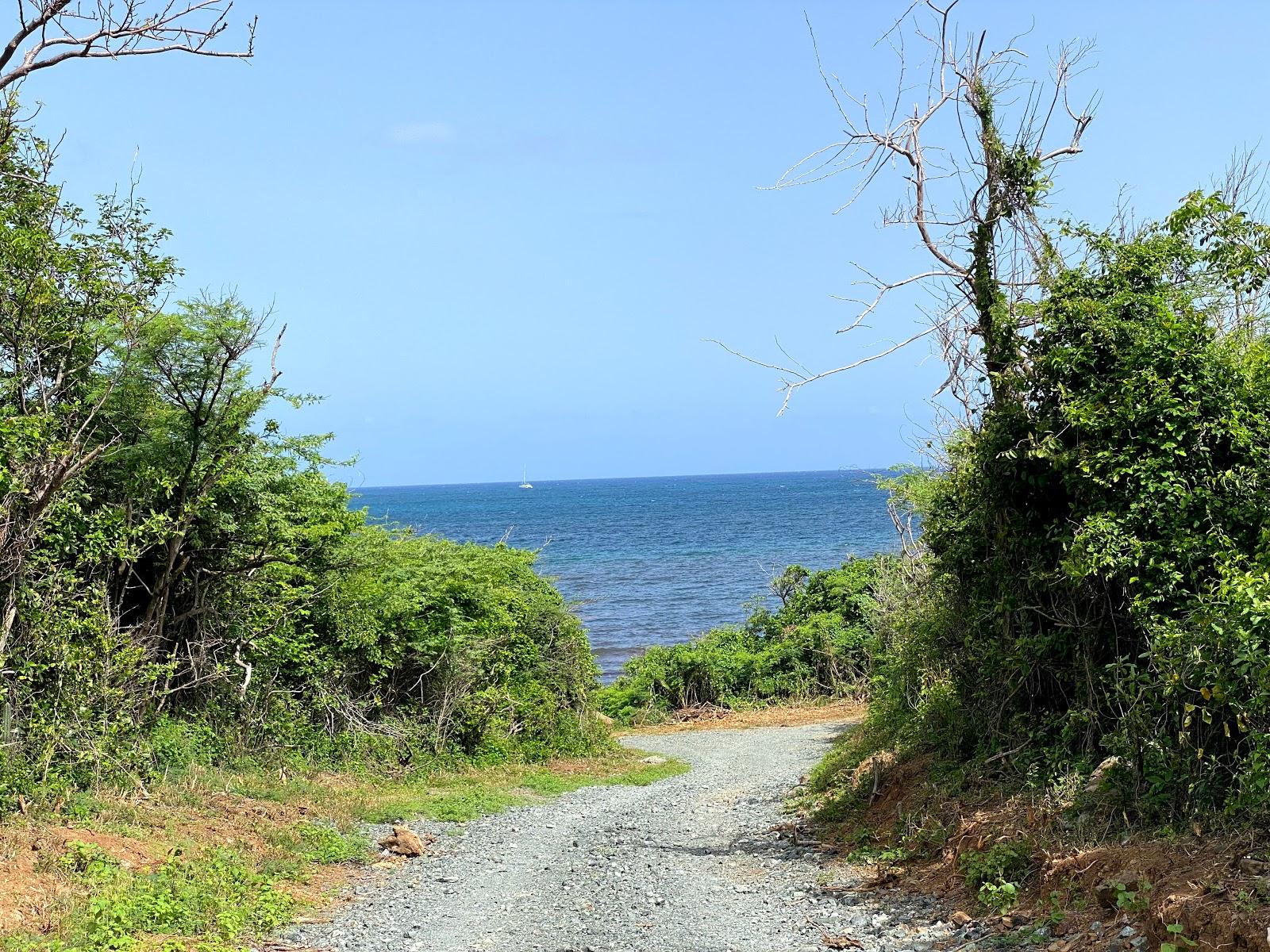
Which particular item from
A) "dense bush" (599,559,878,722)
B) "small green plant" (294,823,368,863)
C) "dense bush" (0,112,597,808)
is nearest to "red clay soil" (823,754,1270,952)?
"small green plant" (294,823,368,863)

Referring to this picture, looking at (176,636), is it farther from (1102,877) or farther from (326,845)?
(1102,877)

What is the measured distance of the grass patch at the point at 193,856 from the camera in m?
7.60

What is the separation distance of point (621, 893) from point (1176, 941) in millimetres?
4957

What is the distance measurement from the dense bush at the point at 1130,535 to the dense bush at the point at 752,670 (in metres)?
17.1

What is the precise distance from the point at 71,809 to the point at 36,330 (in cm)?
453

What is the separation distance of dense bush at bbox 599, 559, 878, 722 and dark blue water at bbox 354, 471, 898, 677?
120 inches

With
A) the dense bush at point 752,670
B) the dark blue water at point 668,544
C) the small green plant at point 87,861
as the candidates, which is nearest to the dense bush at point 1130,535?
the small green plant at point 87,861

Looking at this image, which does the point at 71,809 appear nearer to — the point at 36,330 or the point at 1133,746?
the point at 36,330

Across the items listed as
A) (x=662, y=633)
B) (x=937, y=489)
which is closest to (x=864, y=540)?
(x=662, y=633)

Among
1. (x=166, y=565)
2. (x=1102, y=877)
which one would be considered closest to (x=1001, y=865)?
(x=1102, y=877)

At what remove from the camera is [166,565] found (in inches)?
Answer: 483

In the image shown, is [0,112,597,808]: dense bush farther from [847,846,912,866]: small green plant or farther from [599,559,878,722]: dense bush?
[599,559,878,722]: dense bush

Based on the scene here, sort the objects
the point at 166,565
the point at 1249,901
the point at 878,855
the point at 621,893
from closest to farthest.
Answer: the point at 1249,901, the point at 621,893, the point at 878,855, the point at 166,565

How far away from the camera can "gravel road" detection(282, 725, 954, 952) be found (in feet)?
26.2
